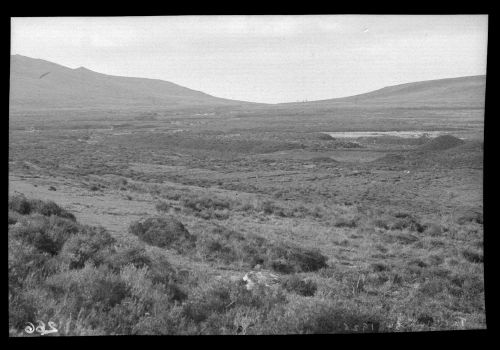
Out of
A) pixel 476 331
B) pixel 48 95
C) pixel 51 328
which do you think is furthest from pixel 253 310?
pixel 48 95

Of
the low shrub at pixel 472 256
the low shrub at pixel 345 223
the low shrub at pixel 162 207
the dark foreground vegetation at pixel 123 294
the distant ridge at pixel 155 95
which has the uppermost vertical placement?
the distant ridge at pixel 155 95

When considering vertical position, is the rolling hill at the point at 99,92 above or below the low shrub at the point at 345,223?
above

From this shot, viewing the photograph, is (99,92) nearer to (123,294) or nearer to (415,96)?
(123,294)

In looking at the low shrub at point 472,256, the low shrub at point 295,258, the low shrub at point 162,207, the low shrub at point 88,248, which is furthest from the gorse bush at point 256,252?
the low shrub at point 472,256

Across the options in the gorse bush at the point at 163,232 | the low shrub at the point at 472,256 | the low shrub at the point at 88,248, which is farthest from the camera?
the gorse bush at the point at 163,232

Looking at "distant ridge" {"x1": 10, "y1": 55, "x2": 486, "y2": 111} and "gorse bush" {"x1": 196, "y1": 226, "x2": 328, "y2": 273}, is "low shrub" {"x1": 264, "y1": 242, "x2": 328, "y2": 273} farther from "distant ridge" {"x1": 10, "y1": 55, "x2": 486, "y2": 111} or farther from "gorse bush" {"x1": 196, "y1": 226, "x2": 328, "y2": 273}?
"distant ridge" {"x1": 10, "y1": 55, "x2": 486, "y2": 111}

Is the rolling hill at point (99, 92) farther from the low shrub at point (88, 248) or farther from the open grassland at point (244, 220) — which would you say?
the low shrub at point (88, 248)

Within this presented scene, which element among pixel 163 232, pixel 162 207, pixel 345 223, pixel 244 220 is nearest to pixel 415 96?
pixel 345 223

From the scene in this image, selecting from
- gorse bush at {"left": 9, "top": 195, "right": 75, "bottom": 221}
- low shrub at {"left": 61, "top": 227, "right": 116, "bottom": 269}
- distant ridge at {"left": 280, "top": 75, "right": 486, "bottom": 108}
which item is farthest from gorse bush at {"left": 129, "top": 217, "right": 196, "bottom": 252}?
distant ridge at {"left": 280, "top": 75, "right": 486, "bottom": 108}
